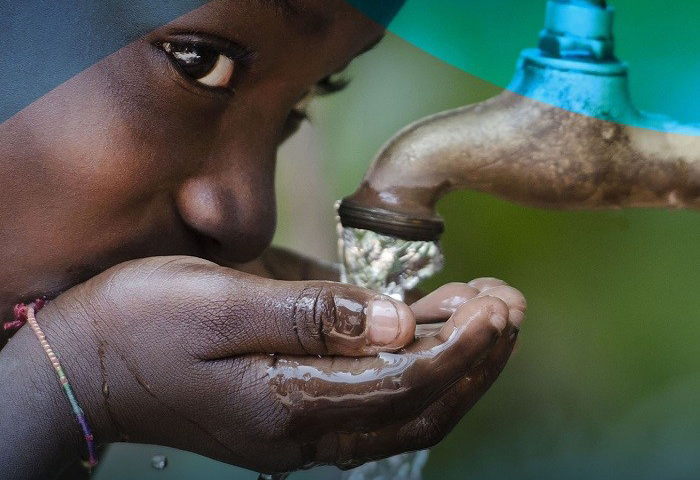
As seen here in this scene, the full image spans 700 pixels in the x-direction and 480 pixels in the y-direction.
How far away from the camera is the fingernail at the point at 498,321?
1.39 ft

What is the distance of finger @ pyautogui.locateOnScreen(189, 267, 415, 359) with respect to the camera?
0.41 m

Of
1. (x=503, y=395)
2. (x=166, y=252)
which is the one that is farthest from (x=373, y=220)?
(x=503, y=395)

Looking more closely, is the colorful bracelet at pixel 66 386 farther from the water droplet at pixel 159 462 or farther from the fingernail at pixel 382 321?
the water droplet at pixel 159 462

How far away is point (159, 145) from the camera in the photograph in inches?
20.6

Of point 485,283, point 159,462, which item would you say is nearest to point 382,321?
point 485,283

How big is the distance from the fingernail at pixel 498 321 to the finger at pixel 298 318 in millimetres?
42

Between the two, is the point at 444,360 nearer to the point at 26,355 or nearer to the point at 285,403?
the point at 285,403

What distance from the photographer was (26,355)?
475 mm

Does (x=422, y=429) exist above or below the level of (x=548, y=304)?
above

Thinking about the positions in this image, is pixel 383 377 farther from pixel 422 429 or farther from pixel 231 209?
pixel 231 209

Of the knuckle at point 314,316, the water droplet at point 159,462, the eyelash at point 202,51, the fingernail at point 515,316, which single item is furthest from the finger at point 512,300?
the water droplet at point 159,462

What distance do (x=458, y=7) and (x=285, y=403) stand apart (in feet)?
0.93

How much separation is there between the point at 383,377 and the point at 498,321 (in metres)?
0.06

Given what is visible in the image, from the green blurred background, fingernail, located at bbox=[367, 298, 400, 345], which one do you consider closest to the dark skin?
fingernail, located at bbox=[367, 298, 400, 345]
